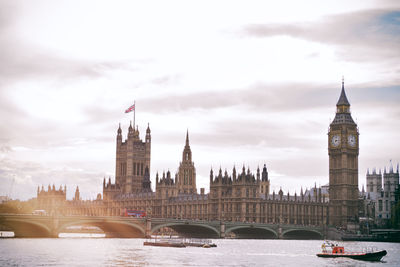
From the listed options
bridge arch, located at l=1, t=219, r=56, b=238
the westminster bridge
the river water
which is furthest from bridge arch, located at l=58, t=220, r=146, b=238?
the river water

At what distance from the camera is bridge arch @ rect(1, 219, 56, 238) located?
130163 millimetres

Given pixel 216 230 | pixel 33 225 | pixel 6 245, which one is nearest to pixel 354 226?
pixel 216 230

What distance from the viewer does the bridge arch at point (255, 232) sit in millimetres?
172375

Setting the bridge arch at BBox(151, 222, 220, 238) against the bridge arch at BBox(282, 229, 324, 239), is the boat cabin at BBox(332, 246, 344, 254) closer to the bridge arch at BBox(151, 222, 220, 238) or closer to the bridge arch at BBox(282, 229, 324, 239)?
the bridge arch at BBox(151, 222, 220, 238)

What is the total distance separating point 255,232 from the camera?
596ft

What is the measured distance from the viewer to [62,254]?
327 ft

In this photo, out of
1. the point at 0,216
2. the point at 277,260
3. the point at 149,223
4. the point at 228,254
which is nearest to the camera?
the point at 277,260

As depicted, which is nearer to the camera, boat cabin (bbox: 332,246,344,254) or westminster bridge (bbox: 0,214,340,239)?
boat cabin (bbox: 332,246,344,254)

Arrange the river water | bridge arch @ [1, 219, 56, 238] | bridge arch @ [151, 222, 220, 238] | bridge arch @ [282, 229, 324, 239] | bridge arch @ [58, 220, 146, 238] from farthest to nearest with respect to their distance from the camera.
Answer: bridge arch @ [282, 229, 324, 239] < bridge arch @ [151, 222, 220, 238] < bridge arch @ [58, 220, 146, 238] < bridge arch @ [1, 219, 56, 238] < the river water

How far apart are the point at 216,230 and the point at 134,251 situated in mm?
55292

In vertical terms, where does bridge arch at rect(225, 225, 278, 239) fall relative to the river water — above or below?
above

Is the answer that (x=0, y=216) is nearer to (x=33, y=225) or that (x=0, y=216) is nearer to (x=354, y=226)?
(x=33, y=225)

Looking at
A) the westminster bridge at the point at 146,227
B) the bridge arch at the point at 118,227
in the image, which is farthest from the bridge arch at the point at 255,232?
the bridge arch at the point at 118,227

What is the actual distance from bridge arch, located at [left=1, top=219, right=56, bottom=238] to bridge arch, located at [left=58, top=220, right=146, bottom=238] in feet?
10.1
